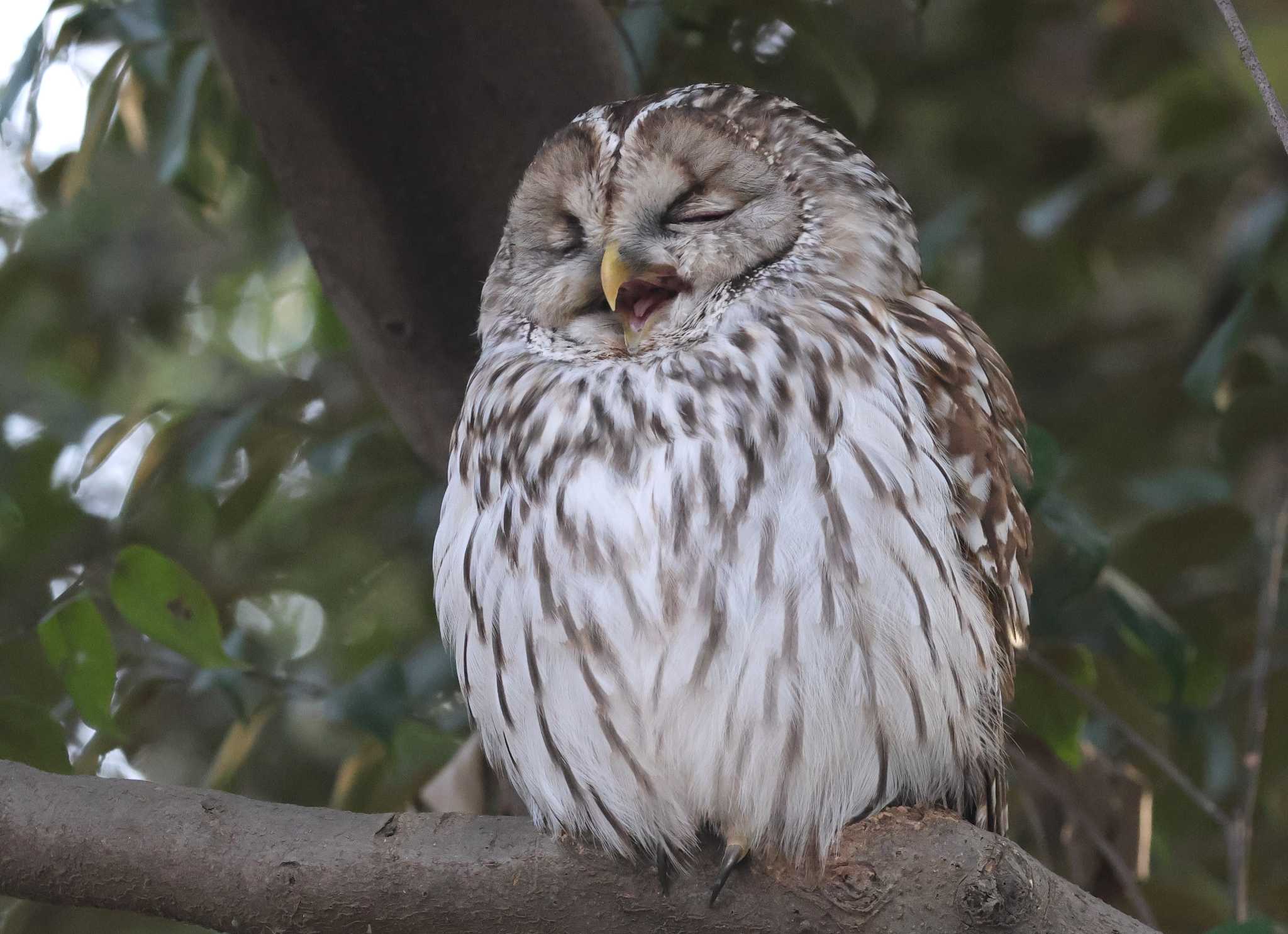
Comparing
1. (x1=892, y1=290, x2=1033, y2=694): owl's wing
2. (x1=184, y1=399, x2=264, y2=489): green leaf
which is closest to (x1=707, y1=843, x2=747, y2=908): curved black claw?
(x1=892, y1=290, x2=1033, y2=694): owl's wing

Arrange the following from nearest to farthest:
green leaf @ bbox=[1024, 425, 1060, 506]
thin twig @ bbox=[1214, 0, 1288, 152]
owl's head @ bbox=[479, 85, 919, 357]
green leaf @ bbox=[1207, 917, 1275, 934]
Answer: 1. thin twig @ bbox=[1214, 0, 1288, 152]
2. green leaf @ bbox=[1207, 917, 1275, 934]
3. owl's head @ bbox=[479, 85, 919, 357]
4. green leaf @ bbox=[1024, 425, 1060, 506]

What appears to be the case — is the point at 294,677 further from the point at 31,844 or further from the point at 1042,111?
the point at 1042,111

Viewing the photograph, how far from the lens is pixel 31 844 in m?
1.65

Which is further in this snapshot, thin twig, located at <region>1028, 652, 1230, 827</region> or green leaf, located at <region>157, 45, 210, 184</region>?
green leaf, located at <region>157, 45, 210, 184</region>

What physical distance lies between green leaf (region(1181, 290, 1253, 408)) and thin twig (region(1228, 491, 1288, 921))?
36 cm

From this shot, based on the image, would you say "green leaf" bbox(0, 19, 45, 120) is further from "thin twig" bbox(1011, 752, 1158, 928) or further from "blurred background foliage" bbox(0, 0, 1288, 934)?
"thin twig" bbox(1011, 752, 1158, 928)

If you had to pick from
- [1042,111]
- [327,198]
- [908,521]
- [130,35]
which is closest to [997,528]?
[908,521]

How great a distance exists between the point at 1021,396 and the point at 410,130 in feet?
5.44

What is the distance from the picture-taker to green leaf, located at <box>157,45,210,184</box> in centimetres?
233

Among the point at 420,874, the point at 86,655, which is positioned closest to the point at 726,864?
the point at 420,874

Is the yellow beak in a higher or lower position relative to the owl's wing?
higher

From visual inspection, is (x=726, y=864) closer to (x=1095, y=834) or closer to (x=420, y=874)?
(x=420, y=874)

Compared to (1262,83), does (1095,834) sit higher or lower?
lower

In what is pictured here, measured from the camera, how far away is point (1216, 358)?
7.52 ft
